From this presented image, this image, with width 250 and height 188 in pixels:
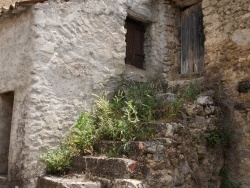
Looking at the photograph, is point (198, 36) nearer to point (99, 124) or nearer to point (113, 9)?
point (113, 9)

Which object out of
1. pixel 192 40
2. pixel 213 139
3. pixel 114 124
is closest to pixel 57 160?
pixel 114 124

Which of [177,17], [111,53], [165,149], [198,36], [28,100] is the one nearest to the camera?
[165,149]

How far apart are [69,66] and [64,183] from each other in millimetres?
2144

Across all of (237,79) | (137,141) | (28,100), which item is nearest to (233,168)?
(237,79)

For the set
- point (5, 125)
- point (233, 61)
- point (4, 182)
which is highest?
point (233, 61)

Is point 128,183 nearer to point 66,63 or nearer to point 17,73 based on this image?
point 66,63

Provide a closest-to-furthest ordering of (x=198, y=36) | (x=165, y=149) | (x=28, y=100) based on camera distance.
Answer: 1. (x=165, y=149)
2. (x=28, y=100)
3. (x=198, y=36)

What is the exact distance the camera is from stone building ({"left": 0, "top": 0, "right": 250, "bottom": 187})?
16.3ft

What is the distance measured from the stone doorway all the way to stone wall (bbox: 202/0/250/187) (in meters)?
3.74

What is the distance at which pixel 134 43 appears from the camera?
7156 millimetres

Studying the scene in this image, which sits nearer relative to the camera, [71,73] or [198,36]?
[71,73]

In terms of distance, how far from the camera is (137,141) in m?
4.39

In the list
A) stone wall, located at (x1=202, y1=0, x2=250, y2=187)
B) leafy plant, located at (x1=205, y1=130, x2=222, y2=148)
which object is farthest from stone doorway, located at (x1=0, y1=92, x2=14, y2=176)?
stone wall, located at (x1=202, y1=0, x2=250, y2=187)

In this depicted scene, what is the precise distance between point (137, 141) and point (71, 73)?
1.83m
